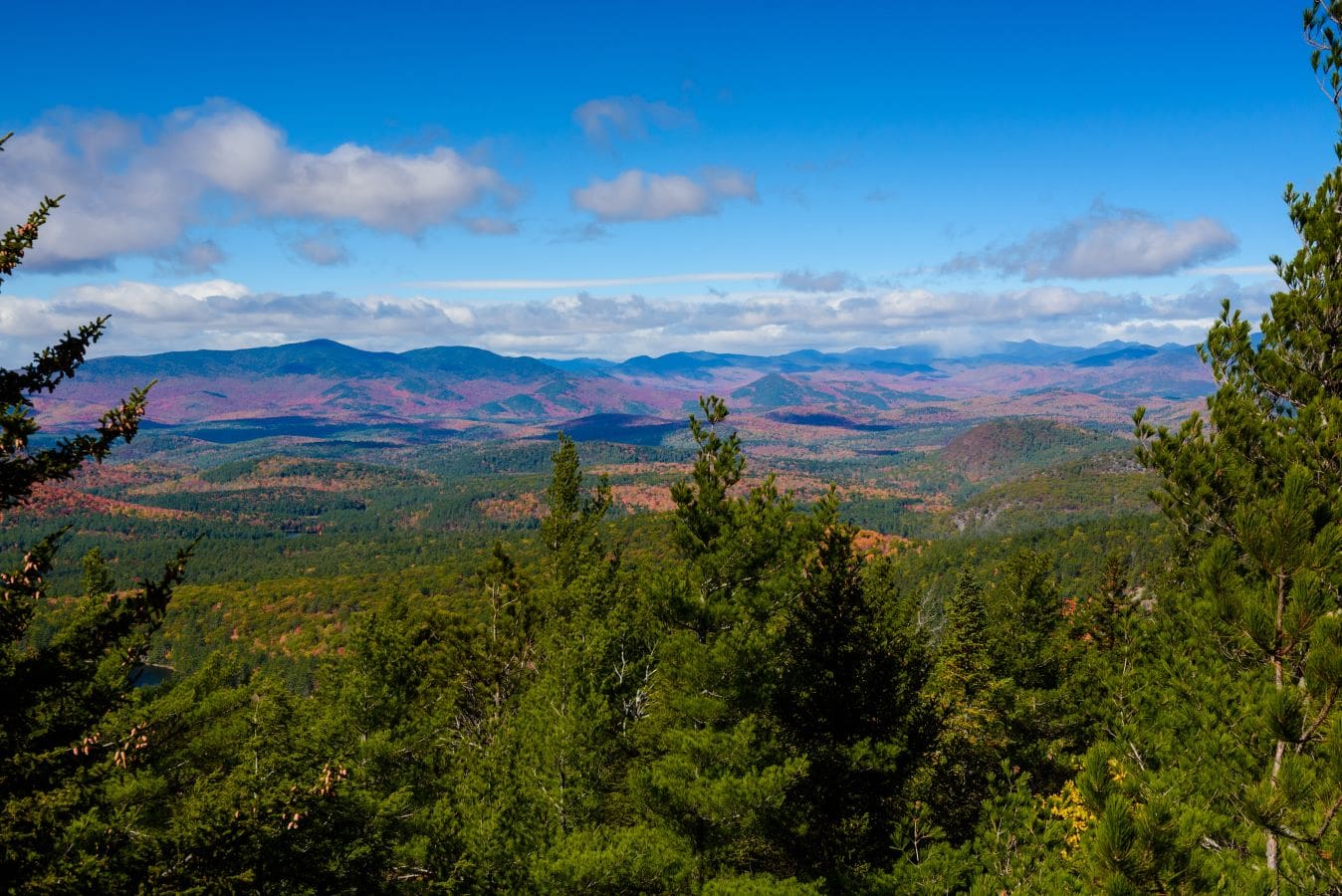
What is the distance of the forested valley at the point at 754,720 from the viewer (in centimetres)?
752

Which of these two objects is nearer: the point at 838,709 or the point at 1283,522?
the point at 1283,522

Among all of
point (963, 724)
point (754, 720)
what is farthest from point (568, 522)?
point (754, 720)

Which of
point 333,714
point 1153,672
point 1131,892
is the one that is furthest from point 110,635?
point 1153,672

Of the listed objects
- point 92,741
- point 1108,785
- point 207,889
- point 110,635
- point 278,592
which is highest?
point 110,635

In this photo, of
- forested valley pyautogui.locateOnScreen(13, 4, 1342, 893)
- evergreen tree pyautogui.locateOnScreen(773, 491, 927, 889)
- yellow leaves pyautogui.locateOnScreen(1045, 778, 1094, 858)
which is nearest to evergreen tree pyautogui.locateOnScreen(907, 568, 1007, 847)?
forested valley pyautogui.locateOnScreen(13, 4, 1342, 893)

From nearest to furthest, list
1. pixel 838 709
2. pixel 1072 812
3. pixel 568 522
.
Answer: pixel 1072 812 < pixel 838 709 < pixel 568 522

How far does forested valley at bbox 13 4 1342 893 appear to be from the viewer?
752cm

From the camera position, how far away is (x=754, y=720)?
680 inches

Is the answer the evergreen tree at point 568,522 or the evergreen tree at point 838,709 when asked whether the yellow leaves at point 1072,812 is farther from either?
the evergreen tree at point 568,522

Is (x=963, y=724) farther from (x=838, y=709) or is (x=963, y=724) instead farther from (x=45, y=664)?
(x=45, y=664)

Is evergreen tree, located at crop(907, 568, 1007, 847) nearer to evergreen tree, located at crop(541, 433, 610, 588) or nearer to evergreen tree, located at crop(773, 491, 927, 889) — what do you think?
evergreen tree, located at crop(773, 491, 927, 889)

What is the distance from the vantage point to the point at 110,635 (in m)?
7.89

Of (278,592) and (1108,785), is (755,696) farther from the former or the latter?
(278,592)

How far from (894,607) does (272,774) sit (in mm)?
19303
